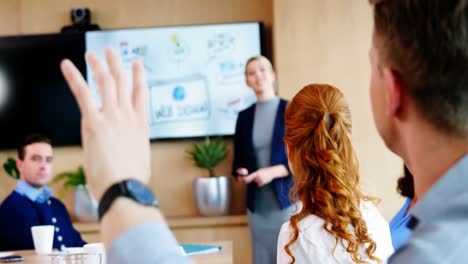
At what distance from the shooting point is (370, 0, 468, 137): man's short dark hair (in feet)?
2.52

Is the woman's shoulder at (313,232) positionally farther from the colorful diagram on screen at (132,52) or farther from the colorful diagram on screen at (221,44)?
the colorful diagram on screen at (132,52)

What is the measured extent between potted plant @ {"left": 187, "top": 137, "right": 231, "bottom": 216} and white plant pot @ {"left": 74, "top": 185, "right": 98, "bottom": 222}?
76 centimetres

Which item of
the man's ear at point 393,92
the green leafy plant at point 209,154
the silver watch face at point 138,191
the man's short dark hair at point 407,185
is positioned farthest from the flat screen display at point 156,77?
the silver watch face at point 138,191

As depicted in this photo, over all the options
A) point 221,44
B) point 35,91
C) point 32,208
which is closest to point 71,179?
point 35,91

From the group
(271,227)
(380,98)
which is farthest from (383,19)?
(271,227)

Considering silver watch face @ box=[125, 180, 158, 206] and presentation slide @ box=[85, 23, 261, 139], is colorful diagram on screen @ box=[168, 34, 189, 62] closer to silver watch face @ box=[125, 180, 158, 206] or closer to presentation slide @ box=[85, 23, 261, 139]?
presentation slide @ box=[85, 23, 261, 139]

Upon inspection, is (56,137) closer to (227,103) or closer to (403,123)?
(227,103)

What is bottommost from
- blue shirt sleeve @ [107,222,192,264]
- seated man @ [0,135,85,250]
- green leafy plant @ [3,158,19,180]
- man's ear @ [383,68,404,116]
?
green leafy plant @ [3,158,19,180]

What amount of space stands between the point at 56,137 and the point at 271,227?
2161 millimetres

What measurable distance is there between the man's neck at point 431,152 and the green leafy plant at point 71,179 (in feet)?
14.8

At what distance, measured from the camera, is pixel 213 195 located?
5.07 m

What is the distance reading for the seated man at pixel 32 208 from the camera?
325cm

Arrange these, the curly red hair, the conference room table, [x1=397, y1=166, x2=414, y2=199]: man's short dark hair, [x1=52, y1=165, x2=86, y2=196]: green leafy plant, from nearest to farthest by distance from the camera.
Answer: the curly red hair < the conference room table < [x1=397, y1=166, x2=414, y2=199]: man's short dark hair < [x1=52, y1=165, x2=86, y2=196]: green leafy plant

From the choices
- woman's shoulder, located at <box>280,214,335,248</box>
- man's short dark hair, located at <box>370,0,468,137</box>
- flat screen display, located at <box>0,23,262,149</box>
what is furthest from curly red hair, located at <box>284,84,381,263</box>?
flat screen display, located at <box>0,23,262,149</box>
